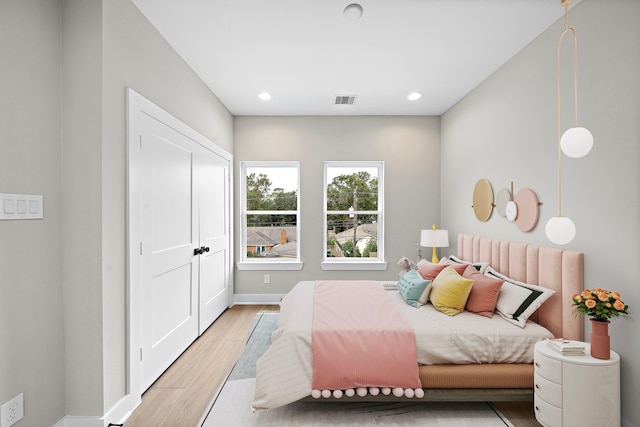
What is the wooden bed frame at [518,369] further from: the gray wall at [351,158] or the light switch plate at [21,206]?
Result: the gray wall at [351,158]

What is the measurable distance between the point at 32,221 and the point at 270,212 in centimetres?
311

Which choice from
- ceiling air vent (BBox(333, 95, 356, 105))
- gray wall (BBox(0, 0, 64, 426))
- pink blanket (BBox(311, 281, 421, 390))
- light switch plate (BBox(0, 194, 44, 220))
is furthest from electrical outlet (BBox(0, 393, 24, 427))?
ceiling air vent (BBox(333, 95, 356, 105))

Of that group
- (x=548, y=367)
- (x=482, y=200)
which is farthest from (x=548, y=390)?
(x=482, y=200)

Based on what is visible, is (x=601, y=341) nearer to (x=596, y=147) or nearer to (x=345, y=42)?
(x=596, y=147)

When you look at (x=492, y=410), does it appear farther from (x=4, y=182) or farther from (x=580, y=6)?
(x=4, y=182)

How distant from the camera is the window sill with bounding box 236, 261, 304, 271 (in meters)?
4.57

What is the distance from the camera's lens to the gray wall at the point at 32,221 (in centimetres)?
157

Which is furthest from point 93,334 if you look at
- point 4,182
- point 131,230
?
point 4,182

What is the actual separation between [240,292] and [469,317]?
320 centimetres

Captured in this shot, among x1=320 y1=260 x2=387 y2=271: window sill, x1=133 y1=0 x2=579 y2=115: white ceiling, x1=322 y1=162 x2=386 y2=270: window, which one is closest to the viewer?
x1=133 y1=0 x2=579 y2=115: white ceiling

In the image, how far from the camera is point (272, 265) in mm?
4578

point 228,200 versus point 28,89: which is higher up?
point 28,89

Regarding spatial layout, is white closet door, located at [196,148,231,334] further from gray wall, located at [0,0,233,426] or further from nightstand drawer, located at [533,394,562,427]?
nightstand drawer, located at [533,394,562,427]

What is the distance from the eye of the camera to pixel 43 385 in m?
1.76
